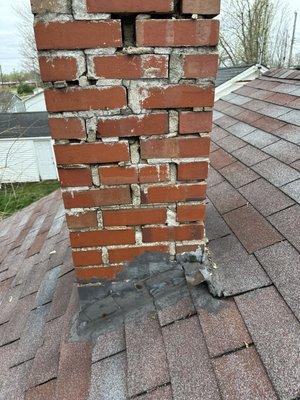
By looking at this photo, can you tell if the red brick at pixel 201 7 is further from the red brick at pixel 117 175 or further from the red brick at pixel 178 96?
the red brick at pixel 117 175

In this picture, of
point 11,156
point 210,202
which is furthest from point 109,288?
point 11,156

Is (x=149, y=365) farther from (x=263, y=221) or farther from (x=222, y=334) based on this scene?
(x=263, y=221)

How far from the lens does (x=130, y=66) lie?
1183 mm

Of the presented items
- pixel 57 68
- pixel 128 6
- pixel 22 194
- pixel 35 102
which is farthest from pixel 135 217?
pixel 35 102

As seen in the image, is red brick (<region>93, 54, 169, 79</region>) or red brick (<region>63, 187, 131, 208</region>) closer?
red brick (<region>93, 54, 169, 79</region>)

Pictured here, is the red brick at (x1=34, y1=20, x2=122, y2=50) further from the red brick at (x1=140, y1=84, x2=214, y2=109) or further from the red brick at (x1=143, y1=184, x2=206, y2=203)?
the red brick at (x1=143, y1=184, x2=206, y2=203)

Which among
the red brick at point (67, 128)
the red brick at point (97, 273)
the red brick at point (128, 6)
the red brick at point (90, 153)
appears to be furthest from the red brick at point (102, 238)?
the red brick at point (128, 6)

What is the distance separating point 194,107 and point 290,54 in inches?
1131

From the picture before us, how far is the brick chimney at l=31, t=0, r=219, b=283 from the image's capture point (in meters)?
1.13

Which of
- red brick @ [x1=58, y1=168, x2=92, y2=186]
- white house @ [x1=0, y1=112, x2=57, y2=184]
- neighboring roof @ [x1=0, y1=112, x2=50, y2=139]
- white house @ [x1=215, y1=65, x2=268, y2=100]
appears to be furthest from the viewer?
white house @ [x1=0, y1=112, x2=57, y2=184]

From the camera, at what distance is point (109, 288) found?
1548mm

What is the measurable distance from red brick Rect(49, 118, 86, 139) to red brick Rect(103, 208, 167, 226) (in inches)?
13.9

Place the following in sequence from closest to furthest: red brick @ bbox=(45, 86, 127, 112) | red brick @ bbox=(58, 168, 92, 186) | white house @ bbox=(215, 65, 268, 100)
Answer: red brick @ bbox=(45, 86, 127, 112), red brick @ bbox=(58, 168, 92, 186), white house @ bbox=(215, 65, 268, 100)

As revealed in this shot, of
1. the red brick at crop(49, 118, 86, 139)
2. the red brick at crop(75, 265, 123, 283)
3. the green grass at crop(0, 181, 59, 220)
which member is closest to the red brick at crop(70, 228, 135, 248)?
the red brick at crop(75, 265, 123, 283)
